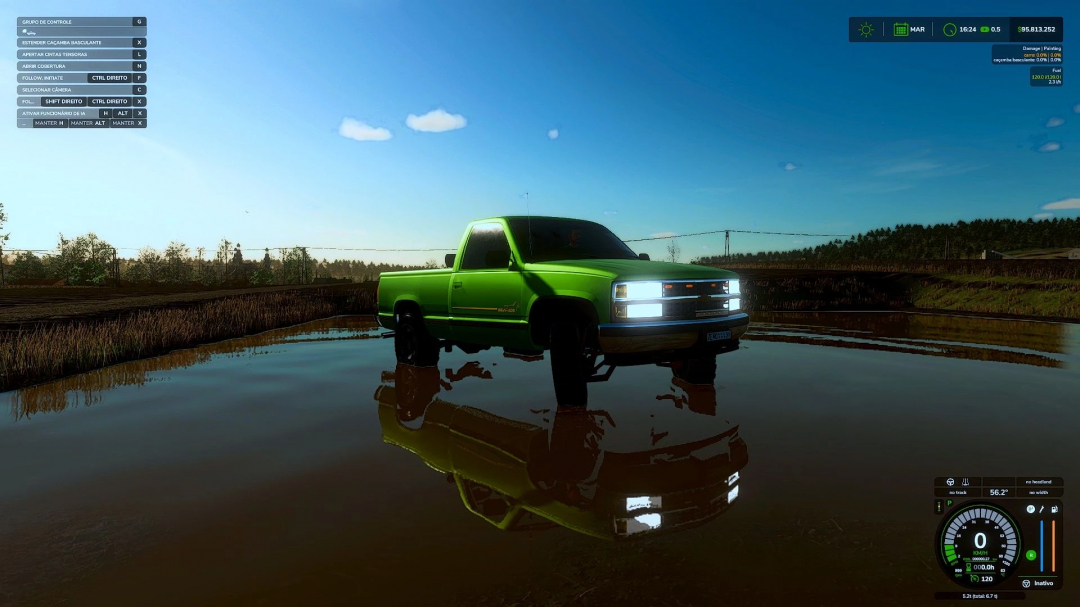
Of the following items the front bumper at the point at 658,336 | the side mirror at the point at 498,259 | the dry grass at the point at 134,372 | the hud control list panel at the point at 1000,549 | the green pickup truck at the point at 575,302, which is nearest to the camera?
the hud control list panel at the point at 1000,549

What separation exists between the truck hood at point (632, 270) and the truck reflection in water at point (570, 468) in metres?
1.49

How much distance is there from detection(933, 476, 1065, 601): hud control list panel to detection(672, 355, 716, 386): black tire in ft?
15.8

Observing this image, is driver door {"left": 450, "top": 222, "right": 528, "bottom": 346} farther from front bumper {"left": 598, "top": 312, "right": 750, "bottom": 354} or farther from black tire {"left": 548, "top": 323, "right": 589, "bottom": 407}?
front bumper {"left": 598, "top": 312, "right": 750, "bottom": 354}

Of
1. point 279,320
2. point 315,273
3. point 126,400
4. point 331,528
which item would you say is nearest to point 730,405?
point 331,528

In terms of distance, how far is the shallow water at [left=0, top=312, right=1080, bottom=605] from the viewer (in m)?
2.98

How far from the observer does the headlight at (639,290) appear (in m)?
6.32

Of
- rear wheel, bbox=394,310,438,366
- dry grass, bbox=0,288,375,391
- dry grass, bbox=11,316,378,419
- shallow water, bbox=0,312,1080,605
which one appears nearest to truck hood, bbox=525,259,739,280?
shallow water, bbox=0,312,1080,605

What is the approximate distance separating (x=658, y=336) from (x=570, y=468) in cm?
211

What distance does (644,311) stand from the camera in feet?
21.0

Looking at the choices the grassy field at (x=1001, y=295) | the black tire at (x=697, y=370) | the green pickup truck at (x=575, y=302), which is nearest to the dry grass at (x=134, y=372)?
the green pickup truck at (x=575, y=302)

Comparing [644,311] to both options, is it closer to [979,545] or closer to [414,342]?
[979,545]

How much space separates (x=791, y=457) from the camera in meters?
4.91

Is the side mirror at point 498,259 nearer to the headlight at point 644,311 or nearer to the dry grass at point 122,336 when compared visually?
the headlight at point 644,311

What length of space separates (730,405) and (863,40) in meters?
7.96
